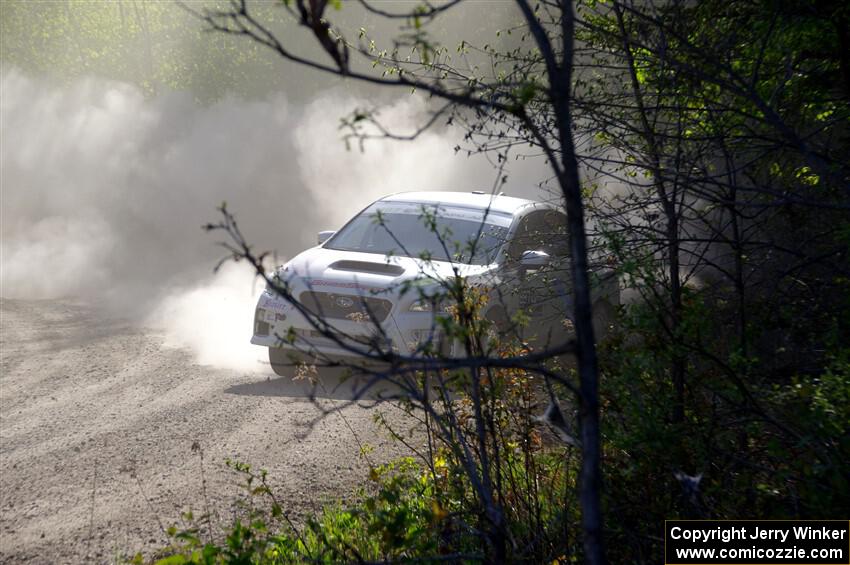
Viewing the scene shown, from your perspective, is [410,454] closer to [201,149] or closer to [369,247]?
[369,247]

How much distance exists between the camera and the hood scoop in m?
9.05

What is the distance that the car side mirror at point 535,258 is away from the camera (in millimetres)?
5910

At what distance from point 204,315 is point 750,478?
1114 centimetres

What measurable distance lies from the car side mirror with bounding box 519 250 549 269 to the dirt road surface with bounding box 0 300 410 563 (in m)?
1.44

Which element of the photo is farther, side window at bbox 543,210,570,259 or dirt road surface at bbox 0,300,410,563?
side window at bbox 543,210,570,259

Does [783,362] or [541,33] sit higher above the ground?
[541,33]

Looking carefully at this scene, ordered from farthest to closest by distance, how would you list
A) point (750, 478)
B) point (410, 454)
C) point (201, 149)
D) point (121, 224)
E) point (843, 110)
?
1. point (201, 149)
2. point (121, 224)
3. point (410, 454)
4. point (843, 110)
5. point (750, 478)

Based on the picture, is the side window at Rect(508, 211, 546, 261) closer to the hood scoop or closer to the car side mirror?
the car side mirror

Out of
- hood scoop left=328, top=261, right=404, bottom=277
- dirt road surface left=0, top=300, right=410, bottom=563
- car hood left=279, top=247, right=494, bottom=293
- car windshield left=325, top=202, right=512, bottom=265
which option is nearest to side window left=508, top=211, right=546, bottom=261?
dirt road surface left=0, top=300, right=410, bottom=563

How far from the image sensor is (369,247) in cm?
1005

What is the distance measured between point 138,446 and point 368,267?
2961 millimetres

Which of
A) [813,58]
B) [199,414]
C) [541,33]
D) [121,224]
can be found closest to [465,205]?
[199,414]

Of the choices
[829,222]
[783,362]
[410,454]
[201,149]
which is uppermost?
[201,149]

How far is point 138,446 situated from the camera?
23.4 feet
